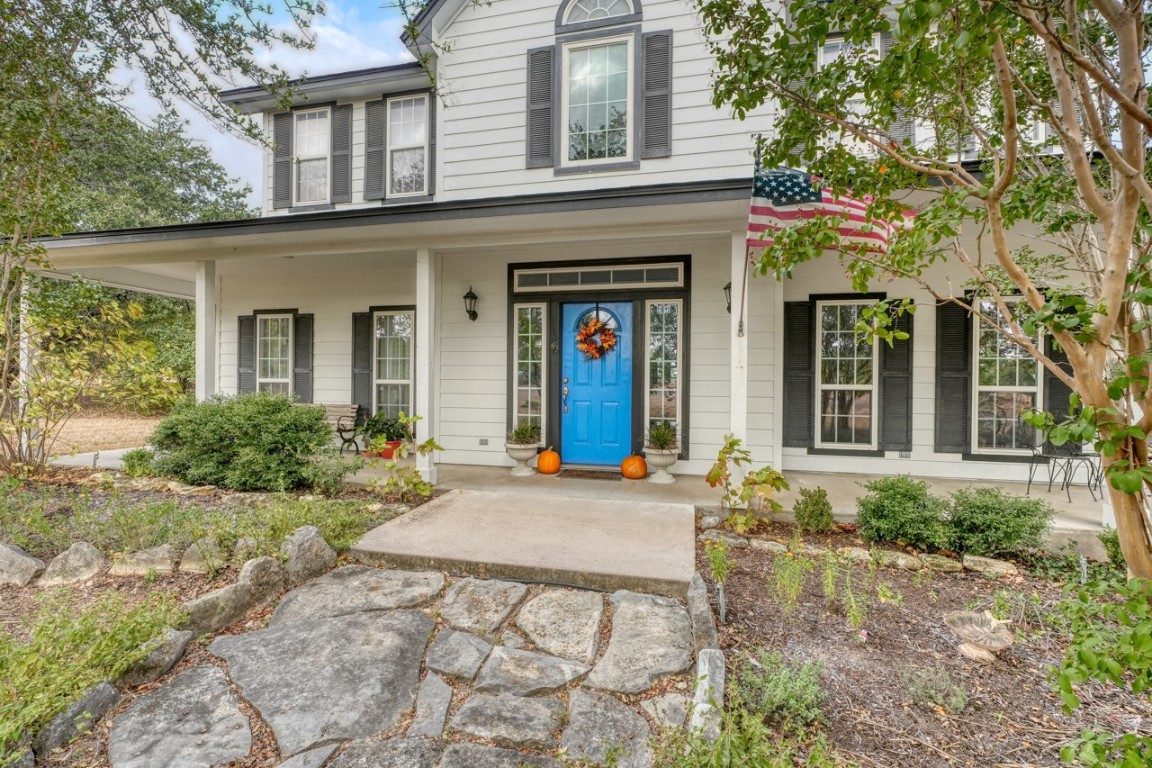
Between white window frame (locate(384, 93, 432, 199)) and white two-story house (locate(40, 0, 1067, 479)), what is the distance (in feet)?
0.15

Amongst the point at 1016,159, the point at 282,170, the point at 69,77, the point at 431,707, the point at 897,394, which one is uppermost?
the point at 282,170

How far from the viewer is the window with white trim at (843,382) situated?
5789mm

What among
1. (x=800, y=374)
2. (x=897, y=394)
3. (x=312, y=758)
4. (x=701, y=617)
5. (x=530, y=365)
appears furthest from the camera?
(x=530, y=365)

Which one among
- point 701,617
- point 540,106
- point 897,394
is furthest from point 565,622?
point 540,106

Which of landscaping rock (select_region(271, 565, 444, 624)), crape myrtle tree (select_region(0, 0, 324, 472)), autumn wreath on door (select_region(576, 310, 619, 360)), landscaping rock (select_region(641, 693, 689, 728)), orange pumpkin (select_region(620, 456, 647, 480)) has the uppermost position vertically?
crape myrtle tree (select_region(0, 0, 324, 472))

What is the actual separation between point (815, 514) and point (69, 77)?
649cm

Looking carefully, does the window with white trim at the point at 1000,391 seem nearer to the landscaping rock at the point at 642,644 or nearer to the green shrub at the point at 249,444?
the landscaping rock at the point at 642,644

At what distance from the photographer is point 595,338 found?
19.5 feet

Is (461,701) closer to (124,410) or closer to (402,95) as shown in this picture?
(402,95)

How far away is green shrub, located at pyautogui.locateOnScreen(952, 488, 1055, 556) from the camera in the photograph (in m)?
3.32

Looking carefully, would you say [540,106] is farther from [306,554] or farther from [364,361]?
[306,554]

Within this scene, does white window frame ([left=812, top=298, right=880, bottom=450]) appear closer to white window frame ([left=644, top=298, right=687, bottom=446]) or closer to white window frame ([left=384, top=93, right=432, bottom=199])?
white window frame ([left=644, top=298, right=687, bottom=446])

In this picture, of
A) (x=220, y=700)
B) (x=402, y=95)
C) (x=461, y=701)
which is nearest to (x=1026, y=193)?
(x=461, y=701)

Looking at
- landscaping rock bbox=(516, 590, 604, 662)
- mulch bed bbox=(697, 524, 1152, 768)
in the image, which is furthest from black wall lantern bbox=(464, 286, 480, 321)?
mulch bed bbox=(697, 524, 1152, 768)
